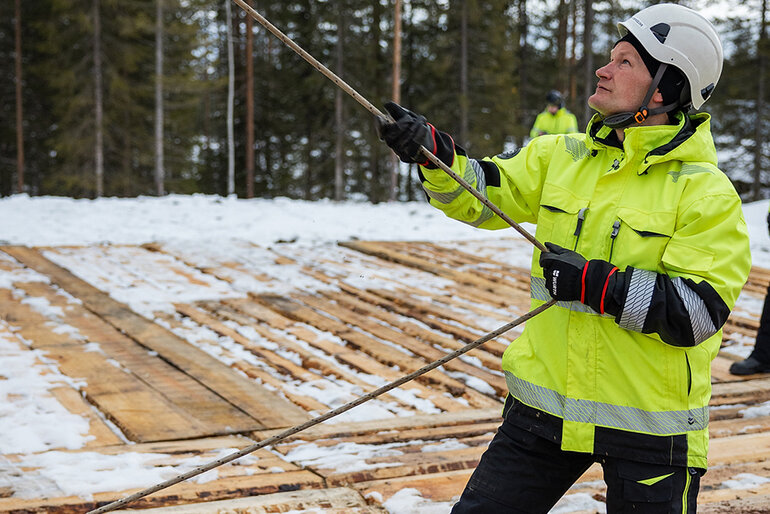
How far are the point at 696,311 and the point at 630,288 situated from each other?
0.16 metres

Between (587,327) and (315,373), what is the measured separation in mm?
2824

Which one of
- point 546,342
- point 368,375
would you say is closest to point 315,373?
point 368,375

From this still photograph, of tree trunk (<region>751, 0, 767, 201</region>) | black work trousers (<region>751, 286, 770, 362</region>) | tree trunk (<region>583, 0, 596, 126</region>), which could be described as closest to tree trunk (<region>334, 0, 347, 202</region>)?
tree trunk (<region>583, 0, 596, 126</region>)

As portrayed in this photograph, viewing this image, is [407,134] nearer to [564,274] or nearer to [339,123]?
[564,274]

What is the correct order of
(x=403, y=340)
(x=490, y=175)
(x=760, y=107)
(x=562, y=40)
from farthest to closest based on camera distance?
(x=562, y=40)
(x=760, y=107)
(x=403, y=340)
(x=490, y=175)

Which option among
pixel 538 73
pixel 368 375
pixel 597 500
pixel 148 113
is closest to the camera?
pixel 597 500

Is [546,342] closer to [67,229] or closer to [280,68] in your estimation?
[67,229]

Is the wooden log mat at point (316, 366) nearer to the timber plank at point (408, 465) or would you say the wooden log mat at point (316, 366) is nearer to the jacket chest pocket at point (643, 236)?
the timber plank at point (408, 465)

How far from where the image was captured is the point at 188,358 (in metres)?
4.79

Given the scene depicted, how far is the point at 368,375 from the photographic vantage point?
15.3 feet

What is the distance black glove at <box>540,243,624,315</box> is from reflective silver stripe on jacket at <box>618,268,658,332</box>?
0.02 meters

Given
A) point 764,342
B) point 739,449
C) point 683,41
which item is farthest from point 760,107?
point 683,41

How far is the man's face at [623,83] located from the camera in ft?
6.76

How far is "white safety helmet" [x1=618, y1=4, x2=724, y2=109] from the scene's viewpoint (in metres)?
2.04
